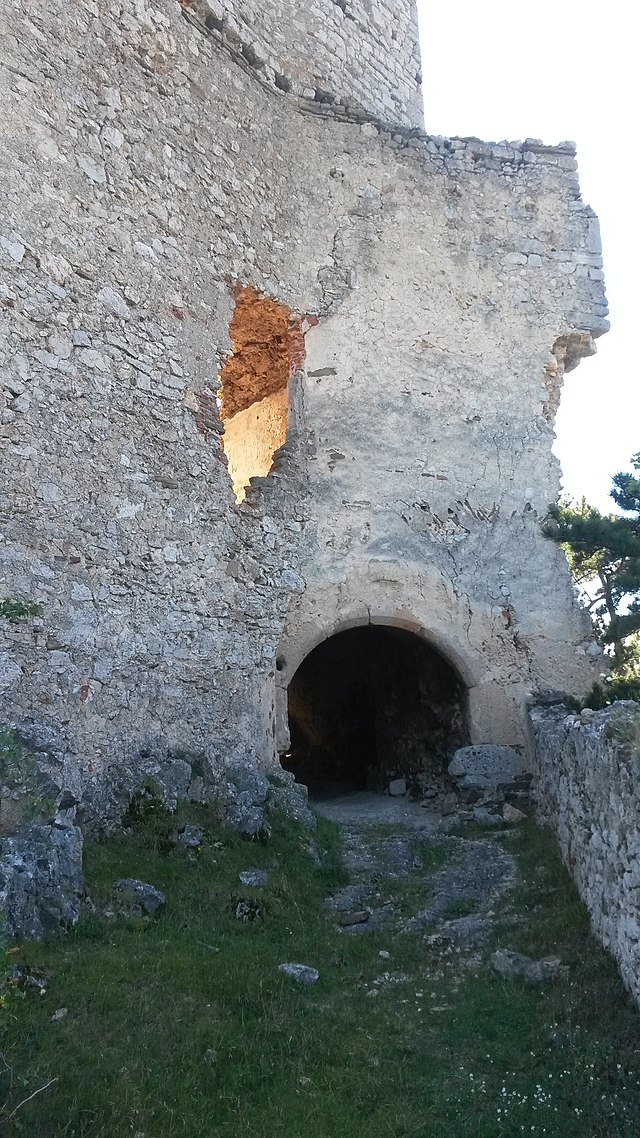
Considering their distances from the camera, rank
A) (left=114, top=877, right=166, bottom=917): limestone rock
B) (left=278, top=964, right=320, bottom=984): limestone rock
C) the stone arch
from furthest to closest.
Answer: the stone arch → (left=114, top=877, right=166, bottom=917): limestone rock → (left=278, top=964, right=320, bottom=984): limestone rock

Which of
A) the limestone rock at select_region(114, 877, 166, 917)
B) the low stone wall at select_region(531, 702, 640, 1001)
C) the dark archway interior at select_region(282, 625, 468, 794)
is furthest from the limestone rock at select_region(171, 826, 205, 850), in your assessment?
the dark archway interior at select_region(282, 625, 468, 794)

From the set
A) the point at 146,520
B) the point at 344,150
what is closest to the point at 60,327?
the point at 146,520

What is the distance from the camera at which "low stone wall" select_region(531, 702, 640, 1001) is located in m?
3.92

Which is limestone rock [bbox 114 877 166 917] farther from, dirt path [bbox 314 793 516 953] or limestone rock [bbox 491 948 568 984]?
limestone rock [bbox 491 948 568 984]

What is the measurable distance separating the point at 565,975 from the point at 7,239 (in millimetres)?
5883

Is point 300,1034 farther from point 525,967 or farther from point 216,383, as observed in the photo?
point 216,383

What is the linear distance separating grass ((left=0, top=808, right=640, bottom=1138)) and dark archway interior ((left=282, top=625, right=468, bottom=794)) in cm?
413

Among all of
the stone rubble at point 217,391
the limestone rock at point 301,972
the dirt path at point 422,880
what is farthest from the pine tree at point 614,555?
the limestone rock at point 301,972

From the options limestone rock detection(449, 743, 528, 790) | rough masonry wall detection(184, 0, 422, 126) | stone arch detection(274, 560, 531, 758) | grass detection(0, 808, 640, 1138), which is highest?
rough masonry wall detection(184, 0, 422, 126)

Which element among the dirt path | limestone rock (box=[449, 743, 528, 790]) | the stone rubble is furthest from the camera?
limestone rock (box=[449, 743, 528, 790])

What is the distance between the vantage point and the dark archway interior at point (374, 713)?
30.7 ft

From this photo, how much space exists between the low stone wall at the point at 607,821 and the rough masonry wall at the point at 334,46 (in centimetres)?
744

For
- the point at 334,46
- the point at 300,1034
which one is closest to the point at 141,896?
the point at 300,1034

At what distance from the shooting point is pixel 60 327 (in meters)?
6.27
